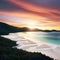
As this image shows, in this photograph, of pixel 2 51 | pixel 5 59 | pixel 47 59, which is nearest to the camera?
pixel 5 59

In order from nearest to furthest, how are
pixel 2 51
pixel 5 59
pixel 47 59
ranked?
pixel 5 59 → pixel 47 59 → pixel 2 51

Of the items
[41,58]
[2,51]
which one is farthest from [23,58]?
[2,51]

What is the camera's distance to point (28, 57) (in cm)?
3578

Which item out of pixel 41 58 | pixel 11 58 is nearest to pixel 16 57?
pixel 11 58

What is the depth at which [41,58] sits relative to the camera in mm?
36125

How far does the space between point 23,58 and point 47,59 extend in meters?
4.31

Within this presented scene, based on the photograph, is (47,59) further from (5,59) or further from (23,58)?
(5,59)

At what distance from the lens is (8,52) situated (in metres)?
42.9

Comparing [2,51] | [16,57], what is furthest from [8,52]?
[16,57]

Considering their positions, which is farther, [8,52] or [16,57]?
[8,52]

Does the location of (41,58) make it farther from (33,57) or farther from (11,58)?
(11,58)

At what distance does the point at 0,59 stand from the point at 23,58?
3.98m

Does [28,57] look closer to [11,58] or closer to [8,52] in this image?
[11,58]

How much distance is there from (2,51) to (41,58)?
9.57 meters
